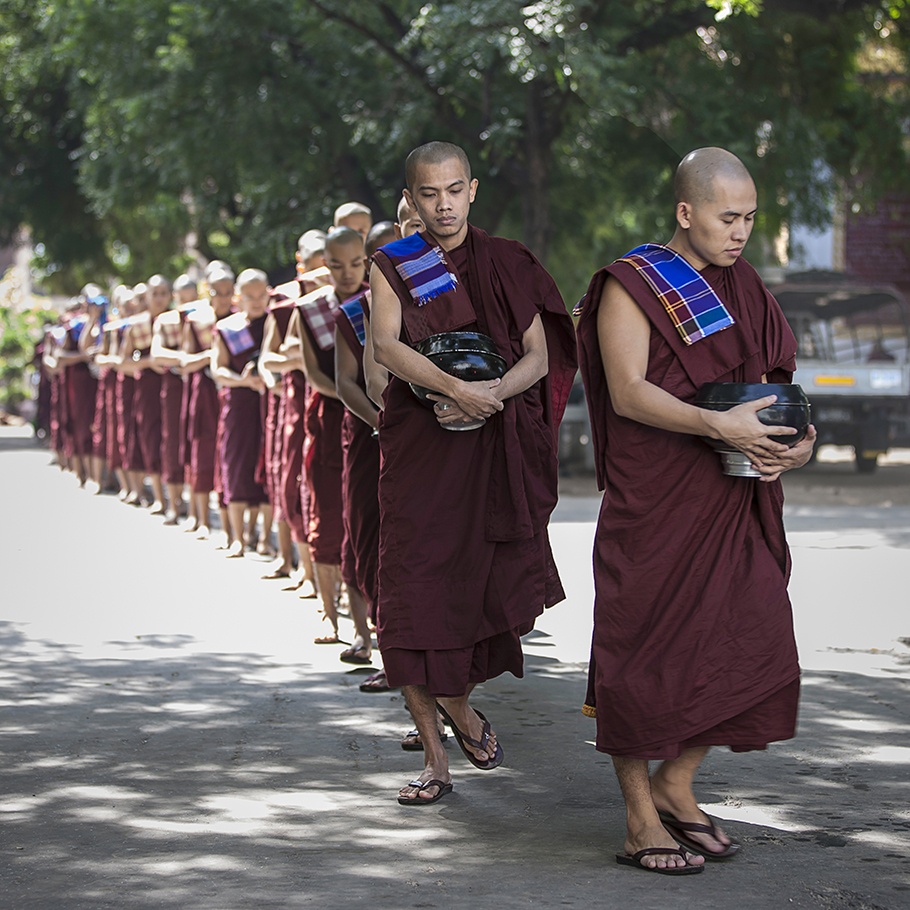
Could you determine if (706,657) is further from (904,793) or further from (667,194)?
(667,194)

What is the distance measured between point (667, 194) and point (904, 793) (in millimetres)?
15954

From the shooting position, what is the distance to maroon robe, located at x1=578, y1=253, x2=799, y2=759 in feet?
14.9

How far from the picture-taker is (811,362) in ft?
68.6

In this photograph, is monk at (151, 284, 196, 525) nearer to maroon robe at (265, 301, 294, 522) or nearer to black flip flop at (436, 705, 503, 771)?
maroon robe at (265, 301, 294, 522)

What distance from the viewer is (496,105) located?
19234 mm

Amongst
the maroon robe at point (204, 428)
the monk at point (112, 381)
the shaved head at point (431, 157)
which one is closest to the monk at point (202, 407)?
the maroon robe at point (204, 428)

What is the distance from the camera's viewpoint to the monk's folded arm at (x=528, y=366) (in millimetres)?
5375

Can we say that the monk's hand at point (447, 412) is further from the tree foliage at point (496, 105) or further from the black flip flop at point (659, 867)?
the tree foliage at point (496, 105)

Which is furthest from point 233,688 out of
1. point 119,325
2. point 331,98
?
point 331,98

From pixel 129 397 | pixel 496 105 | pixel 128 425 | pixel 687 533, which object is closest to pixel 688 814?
pixel 687 533

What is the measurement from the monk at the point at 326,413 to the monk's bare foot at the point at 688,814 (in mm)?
3537

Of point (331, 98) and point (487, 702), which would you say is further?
point (331, 98)

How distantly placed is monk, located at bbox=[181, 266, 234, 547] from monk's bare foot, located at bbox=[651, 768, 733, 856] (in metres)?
8.56

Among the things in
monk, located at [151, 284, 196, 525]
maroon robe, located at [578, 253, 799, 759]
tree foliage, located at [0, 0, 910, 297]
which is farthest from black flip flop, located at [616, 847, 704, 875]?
tree foliage, located at [0, 0, 910, 297]
